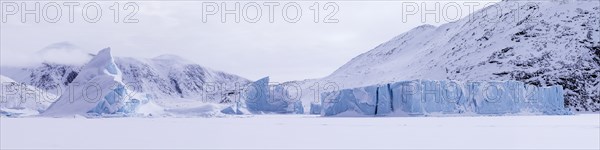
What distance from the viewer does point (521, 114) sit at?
38.1 metres

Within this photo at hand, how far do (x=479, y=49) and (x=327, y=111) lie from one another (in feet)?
186

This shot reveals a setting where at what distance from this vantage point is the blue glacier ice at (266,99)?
52188mm

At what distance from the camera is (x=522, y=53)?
80062 mm

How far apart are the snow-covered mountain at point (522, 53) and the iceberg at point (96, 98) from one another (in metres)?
47.4

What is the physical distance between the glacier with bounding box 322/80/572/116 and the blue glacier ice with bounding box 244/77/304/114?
40.6 ft

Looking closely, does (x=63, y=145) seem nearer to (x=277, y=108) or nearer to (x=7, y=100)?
(x=277, y=108)

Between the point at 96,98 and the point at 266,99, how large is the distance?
1901cm

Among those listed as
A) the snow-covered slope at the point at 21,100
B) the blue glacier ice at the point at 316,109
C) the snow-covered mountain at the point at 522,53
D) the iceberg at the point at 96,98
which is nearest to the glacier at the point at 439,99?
the iceberg at the point at 96,98

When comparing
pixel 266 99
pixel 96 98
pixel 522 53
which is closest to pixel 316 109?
pixel 266 99

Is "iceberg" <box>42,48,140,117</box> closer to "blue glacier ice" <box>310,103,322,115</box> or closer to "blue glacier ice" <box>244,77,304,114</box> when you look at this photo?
"blue glacier ice" <box>244,77,304,114</box>

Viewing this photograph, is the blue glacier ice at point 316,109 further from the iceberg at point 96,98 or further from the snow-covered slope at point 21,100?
the snow-covered slope at point 21,100

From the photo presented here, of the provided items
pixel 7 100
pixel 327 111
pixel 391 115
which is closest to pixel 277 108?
pixel 327 111

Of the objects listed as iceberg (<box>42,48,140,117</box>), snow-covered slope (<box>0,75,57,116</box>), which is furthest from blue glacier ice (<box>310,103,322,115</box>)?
snow-covered slope (<box>0,75,57,116</box>)

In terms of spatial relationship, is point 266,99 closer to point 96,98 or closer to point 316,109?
point 316,109
